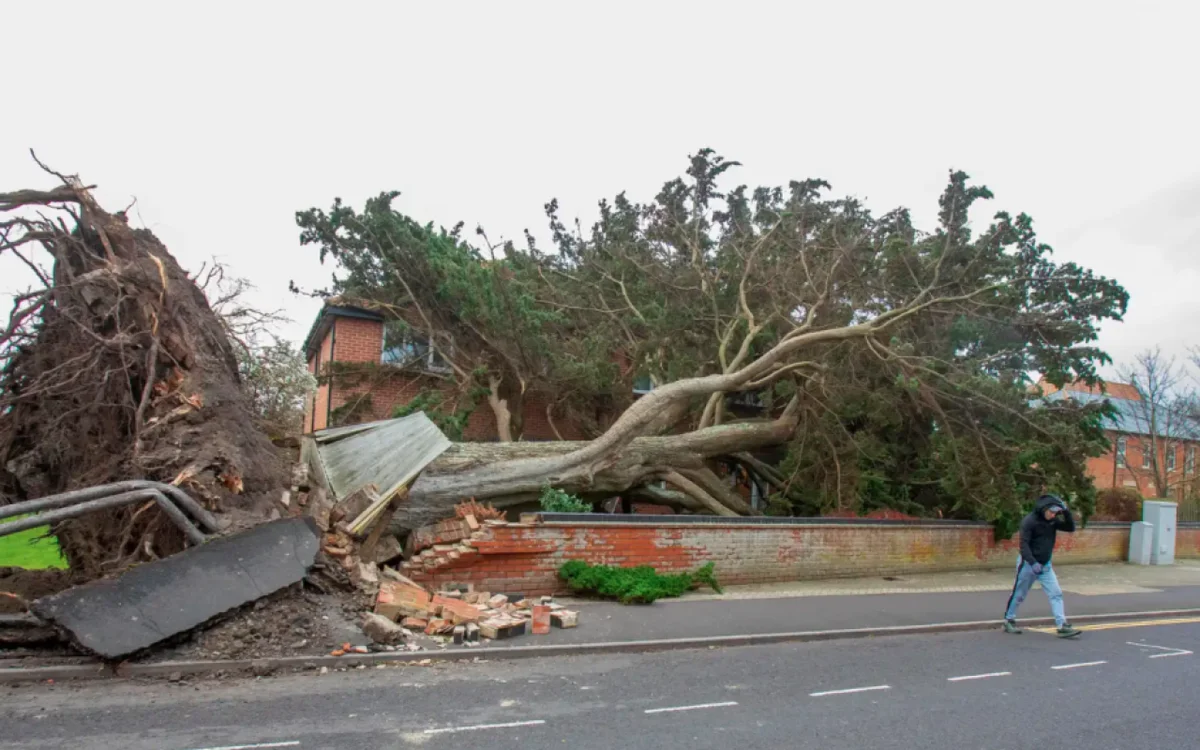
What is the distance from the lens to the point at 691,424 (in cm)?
1859

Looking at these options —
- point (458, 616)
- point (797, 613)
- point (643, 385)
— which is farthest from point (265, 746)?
point (643, 385)

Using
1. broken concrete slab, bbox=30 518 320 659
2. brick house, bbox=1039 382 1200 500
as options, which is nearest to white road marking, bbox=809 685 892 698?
broken concrete slab, bbox=30 518 320 659

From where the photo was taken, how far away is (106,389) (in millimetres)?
8242

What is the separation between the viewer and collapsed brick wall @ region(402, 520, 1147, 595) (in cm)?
978

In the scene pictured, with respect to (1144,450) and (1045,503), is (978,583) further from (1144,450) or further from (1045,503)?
(1144,450)

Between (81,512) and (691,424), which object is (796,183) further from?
(81,512)

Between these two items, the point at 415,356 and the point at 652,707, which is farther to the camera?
the point at 415,356

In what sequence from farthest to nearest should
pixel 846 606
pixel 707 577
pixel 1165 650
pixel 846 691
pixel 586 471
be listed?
pixel 586 471
pixel 707 577
pixel 846 606
pixel 1165 650
pixel 846 691

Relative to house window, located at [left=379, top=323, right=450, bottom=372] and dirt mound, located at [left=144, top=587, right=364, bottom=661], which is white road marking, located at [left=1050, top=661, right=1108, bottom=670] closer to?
dirt mound, located at [left=144, top=587, right=364, bottom=661]

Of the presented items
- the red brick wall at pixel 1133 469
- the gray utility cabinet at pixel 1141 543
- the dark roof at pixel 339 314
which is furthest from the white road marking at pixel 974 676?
the red brick wall at pixel 1133 469

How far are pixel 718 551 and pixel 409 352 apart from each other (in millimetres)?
9660

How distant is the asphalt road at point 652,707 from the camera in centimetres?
479

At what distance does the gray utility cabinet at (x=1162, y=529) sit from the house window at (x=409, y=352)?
18349 millimetres

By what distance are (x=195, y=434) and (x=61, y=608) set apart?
244 centimetres
